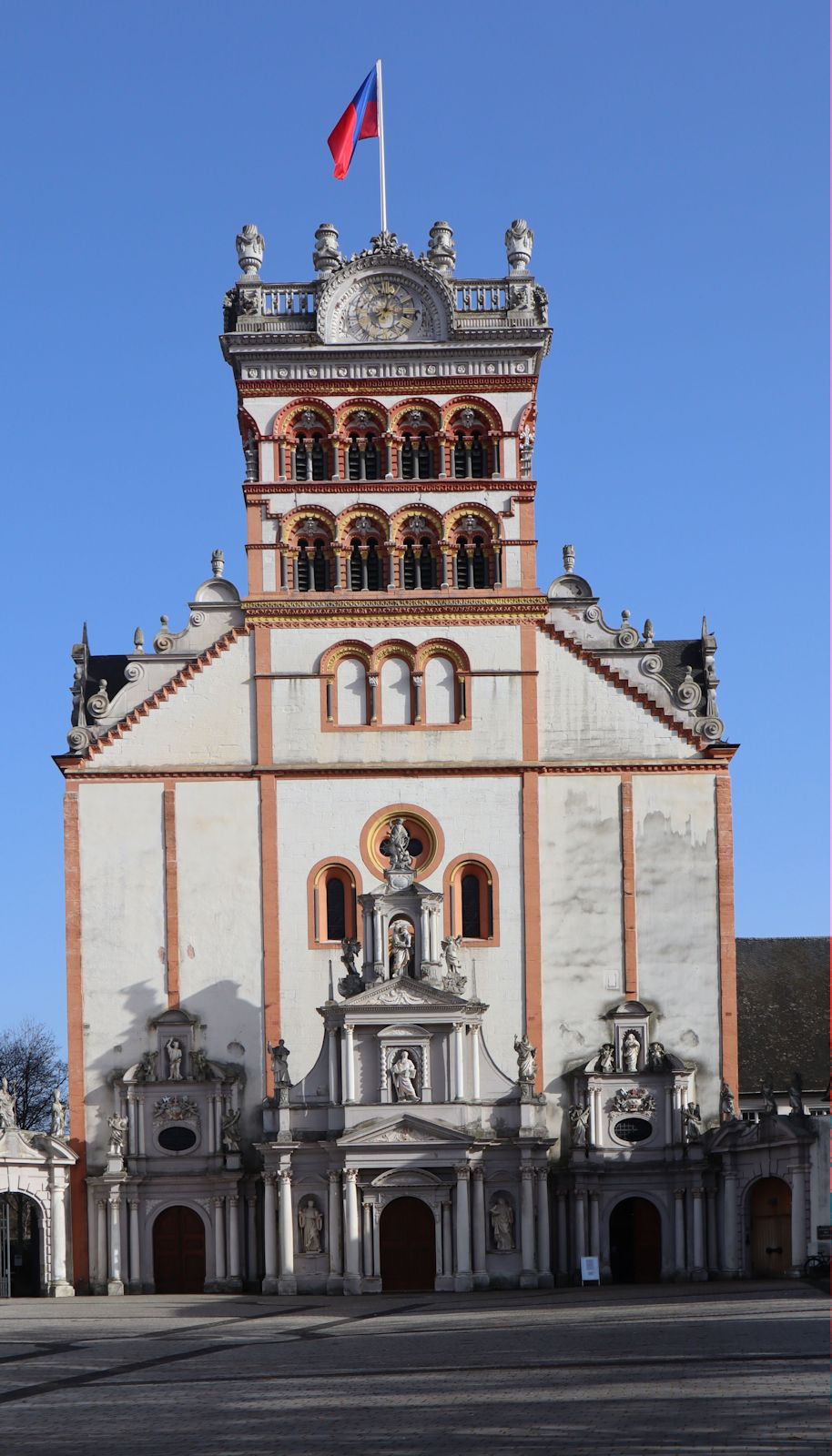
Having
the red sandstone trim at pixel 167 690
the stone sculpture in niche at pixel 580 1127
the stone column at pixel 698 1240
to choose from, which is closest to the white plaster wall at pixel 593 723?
the red sandstone trim at pixel 167 690

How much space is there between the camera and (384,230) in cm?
6694

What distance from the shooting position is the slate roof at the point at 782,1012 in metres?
73.8

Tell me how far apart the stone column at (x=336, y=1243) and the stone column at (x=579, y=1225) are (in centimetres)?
672

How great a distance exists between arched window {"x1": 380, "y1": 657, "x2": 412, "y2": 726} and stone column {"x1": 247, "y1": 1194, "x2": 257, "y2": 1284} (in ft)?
47.1

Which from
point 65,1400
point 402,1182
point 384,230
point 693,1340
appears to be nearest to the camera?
point 65,1400

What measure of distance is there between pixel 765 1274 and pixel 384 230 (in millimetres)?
32990

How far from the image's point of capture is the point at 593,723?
63688 millimetres

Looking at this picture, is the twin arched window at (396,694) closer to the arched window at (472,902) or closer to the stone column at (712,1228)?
the arched window at (472,902)

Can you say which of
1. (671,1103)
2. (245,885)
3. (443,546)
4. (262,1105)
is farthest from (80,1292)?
(443,546)

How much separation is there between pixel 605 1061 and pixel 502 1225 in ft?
18.6

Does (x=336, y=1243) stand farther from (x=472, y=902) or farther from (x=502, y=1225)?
(x=472, y=902)

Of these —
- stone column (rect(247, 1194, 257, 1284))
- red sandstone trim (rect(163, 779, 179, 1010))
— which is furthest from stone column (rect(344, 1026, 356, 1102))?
red sandstone trim (rect(163, 779, 179, 1010))

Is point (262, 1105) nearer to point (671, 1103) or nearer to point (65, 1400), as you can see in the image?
point (671, 1103)

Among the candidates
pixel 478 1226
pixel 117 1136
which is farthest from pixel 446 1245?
pixel 117 1136
